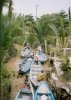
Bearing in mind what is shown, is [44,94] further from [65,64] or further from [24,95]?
[65,64]

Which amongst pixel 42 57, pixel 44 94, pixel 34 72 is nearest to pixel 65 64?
pixel 44 94

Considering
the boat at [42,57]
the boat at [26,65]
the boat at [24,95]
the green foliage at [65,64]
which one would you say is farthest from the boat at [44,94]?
the boat at [42,57]

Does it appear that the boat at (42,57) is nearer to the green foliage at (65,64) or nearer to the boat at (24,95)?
the green foliage at (65,64)

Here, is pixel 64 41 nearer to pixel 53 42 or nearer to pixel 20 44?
pixel 53 42

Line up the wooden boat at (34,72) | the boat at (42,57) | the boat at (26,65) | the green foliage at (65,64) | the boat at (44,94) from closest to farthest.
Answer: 1. the boat at (44,94)
2. the green foliage at (65,64)
3. the wooden boat at (34,72)
4. the boat at (26,65)
5. the boat at (42,57)

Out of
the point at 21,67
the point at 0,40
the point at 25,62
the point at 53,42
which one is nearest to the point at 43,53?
the point at 53,42

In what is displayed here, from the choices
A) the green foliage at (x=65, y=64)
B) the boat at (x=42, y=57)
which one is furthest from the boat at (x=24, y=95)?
the boat at (x=42, y=57)

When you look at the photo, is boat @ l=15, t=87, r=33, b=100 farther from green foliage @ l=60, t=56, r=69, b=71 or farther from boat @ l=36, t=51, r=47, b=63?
boat @ l=36, t=51, r=47, b=63

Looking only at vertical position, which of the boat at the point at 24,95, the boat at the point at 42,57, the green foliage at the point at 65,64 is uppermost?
the green foliage at the point at 65,64

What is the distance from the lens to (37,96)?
11.8m

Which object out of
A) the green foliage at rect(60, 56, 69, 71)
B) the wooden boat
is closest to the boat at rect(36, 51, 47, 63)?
the wooden boat

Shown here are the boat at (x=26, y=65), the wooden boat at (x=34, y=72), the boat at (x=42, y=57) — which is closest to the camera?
the wooden boat at (x=34, y=72)

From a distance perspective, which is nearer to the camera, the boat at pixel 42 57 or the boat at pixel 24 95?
the boat at pixel 24 95

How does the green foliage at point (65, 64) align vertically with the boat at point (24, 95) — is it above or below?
above
